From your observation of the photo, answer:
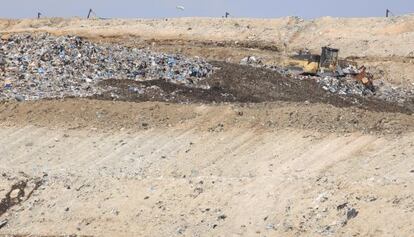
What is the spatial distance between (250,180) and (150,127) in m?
3.71

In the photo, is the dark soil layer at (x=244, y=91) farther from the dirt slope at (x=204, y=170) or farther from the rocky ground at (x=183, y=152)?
the dirt slope at (x=204, y=170)

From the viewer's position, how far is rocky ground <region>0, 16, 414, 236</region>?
1072 cm

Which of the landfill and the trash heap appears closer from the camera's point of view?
the trash heap

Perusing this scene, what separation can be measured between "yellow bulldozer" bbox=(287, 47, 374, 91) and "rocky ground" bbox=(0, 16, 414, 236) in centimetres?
234

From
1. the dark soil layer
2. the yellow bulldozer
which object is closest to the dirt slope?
the dark soil layer

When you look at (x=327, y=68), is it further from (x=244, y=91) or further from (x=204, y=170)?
(x=204, y=170)

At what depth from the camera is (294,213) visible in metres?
10.5

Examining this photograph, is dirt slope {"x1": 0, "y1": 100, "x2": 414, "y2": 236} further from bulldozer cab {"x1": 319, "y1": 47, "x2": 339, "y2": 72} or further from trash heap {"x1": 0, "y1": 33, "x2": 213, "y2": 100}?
bulldozer cab {"x1": 319, "y1": 47, "x2": 339, "y2": 72}

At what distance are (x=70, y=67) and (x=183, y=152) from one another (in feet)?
25.2

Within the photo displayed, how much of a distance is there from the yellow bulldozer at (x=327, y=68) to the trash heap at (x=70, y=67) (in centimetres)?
398

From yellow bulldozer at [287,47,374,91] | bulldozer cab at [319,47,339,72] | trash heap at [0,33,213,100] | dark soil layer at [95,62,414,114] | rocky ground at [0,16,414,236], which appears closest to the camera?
rocky ground at [0,16,414,236]

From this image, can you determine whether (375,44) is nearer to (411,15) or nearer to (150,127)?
(411,15)

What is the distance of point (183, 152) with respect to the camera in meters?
13.7

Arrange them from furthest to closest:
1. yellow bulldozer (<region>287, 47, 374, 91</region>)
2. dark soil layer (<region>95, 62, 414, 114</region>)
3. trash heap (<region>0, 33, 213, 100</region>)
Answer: yellow bulldozer (<region>287, 47, 374, 91</region>)
trash heap (<region>0, 33, 213, 100</region>)
dark soil layer (<region>95, 62, 414, 114</region>)
